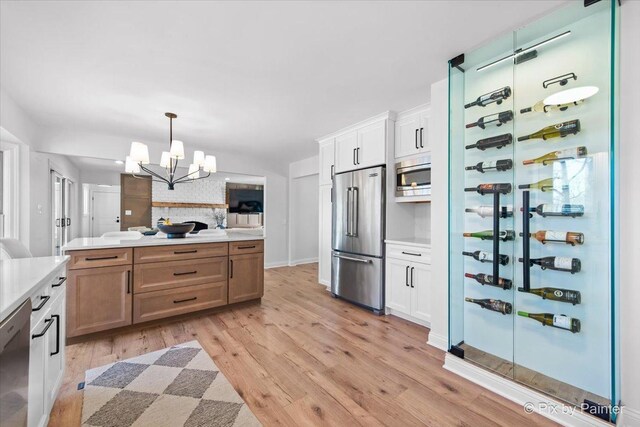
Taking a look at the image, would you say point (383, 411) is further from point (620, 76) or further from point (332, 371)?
point (620, 76)

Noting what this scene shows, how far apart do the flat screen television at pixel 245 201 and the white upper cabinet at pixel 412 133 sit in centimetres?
627

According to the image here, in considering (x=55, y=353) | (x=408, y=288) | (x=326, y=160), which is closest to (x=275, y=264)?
(x=326, y=160)

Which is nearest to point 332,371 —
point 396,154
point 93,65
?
point 396,154

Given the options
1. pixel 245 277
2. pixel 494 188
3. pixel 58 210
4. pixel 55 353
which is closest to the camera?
pixel 55 353

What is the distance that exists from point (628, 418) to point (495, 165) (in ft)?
5.15

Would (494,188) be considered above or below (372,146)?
below

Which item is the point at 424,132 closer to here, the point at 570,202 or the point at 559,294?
the point at 570,202

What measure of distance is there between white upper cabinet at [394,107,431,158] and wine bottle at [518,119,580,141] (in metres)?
1.12

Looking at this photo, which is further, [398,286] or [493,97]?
[398,286]

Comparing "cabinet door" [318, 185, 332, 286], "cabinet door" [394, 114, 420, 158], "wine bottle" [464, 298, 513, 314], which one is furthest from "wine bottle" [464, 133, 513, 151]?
"cabinet door" [318, 185, 332, 286]

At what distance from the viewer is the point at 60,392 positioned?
177cm

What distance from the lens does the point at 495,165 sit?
6.64ft

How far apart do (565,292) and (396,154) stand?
204cm

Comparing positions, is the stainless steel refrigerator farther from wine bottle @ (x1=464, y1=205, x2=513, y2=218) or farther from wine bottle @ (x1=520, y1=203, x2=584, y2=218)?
wine bottle @ (x1=520, y1=203, x2=584, y2=218)
